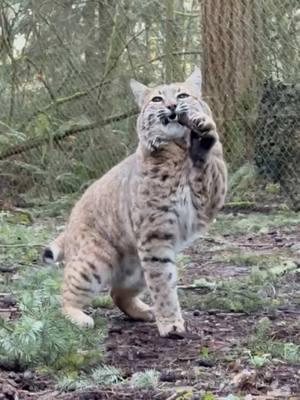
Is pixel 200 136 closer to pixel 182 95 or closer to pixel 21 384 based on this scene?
pixel 182 95

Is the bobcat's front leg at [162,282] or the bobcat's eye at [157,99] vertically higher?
the bobcat's eye at [157,99]

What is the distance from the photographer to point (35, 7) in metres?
11.0

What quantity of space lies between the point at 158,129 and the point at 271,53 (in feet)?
14.9

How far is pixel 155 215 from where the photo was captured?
4492 mm

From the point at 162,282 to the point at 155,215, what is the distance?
312mm

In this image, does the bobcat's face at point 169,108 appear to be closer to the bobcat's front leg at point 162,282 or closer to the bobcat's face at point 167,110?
the bobcat's face at point 167,110

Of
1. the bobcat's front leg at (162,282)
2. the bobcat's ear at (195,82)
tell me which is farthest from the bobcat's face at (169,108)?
the bobcat's front leg at (162,282)

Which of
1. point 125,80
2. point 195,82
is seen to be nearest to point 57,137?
point 125,80

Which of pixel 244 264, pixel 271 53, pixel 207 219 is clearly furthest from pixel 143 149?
pixel 271 53

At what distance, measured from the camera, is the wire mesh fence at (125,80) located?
9195mm

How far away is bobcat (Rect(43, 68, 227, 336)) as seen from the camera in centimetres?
446

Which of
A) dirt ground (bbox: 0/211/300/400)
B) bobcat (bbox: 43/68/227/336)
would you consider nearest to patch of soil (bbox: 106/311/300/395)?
dirt ground (bbox: 0/211/300/400)

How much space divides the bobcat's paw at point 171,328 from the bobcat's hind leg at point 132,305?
484mm

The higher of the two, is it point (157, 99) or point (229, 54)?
point (157, 99)
